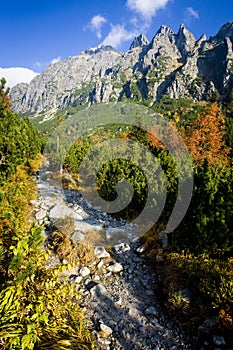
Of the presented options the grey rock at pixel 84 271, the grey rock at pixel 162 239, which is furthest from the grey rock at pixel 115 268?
the grey rock at pixel 162 239

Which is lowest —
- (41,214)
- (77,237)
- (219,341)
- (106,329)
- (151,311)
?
(106,329)

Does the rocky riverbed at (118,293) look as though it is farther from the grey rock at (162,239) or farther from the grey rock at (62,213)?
the grey rock at (162,239)

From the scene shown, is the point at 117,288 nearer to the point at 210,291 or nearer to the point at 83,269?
the point at 83,269

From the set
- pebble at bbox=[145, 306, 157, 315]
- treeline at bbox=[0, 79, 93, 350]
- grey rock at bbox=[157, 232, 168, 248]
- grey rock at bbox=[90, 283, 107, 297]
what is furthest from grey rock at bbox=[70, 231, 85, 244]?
pebble at bbox=[145, 306, 157, 315]

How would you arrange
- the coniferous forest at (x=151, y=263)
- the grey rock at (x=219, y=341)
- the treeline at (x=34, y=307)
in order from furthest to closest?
the grey rock at (x=219, y=341) → the coniferous forest at (x=151, y=263) → the treeline at (x=34, y=307)

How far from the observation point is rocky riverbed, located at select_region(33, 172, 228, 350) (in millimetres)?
4172

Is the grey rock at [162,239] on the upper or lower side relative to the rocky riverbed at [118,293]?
upper

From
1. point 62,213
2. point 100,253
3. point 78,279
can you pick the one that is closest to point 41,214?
point 62,213

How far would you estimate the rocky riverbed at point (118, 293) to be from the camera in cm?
417

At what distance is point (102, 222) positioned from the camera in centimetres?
963

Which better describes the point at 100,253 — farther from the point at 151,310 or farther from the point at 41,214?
the point at 41,214

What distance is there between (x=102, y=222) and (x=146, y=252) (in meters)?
2.92

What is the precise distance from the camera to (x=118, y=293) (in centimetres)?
540

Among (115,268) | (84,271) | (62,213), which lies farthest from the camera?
(62,213)
